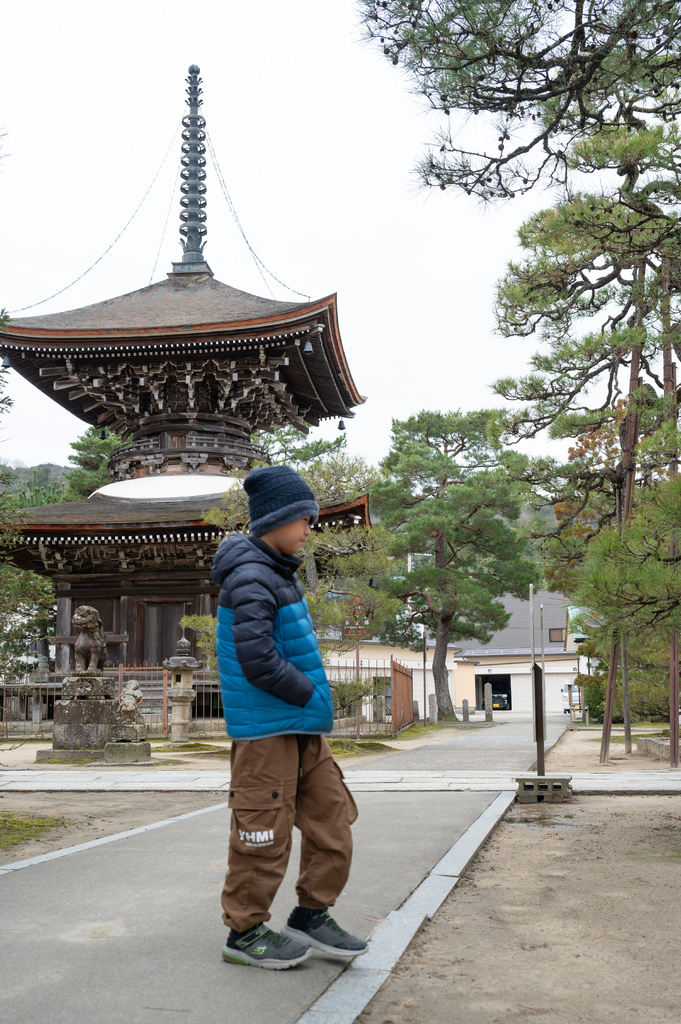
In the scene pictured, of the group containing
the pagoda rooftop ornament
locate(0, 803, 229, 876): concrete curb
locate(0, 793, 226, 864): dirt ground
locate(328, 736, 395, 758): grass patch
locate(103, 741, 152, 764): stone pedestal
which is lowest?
locate(328, 736, 395, 758): grass patch

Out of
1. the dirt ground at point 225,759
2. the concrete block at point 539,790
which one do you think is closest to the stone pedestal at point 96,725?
the dirt ground at point 225,759

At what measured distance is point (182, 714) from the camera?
15.4m

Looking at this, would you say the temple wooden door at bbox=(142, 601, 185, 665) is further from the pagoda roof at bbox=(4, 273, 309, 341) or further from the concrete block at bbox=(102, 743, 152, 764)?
the concrete block at bbox=(102, 743, 152, 764)

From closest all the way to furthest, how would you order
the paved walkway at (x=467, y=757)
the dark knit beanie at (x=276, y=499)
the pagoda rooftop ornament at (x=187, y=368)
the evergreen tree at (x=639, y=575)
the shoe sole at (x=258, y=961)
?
the shoe sole at (x=258, y=961)
the dark knit beanie at (x=276, y=499)
the evergreen tree at (x=639, y=575)
the paved walkway at (x=467, y=757)
the pagoda rooftop ornament at (x=187, y=368)

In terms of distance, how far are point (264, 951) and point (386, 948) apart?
51 cm

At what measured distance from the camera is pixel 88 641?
1449 centimetres

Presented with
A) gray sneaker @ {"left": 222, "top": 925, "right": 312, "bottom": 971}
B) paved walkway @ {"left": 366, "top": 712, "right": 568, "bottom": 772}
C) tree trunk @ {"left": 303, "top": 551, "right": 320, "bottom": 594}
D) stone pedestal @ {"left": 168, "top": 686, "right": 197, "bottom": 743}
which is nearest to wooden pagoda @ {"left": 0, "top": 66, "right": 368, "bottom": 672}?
tree trunk @ {"left": 303, "top": 551, "right": 320, "bottom": 594}

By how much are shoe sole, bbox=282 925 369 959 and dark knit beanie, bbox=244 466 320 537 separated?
1326 mm

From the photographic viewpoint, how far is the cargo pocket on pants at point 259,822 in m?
2.84

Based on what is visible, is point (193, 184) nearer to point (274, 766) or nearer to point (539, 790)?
point (539, 790)

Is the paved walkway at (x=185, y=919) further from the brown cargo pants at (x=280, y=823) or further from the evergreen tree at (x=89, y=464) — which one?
the evergreen tree at (x=89, y=464)

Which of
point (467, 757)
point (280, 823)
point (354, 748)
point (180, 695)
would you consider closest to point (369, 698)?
point (354, 748)

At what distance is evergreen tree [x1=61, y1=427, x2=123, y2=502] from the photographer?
3086 centimetres

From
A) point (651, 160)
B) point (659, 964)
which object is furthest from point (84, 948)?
point (651, 160)
